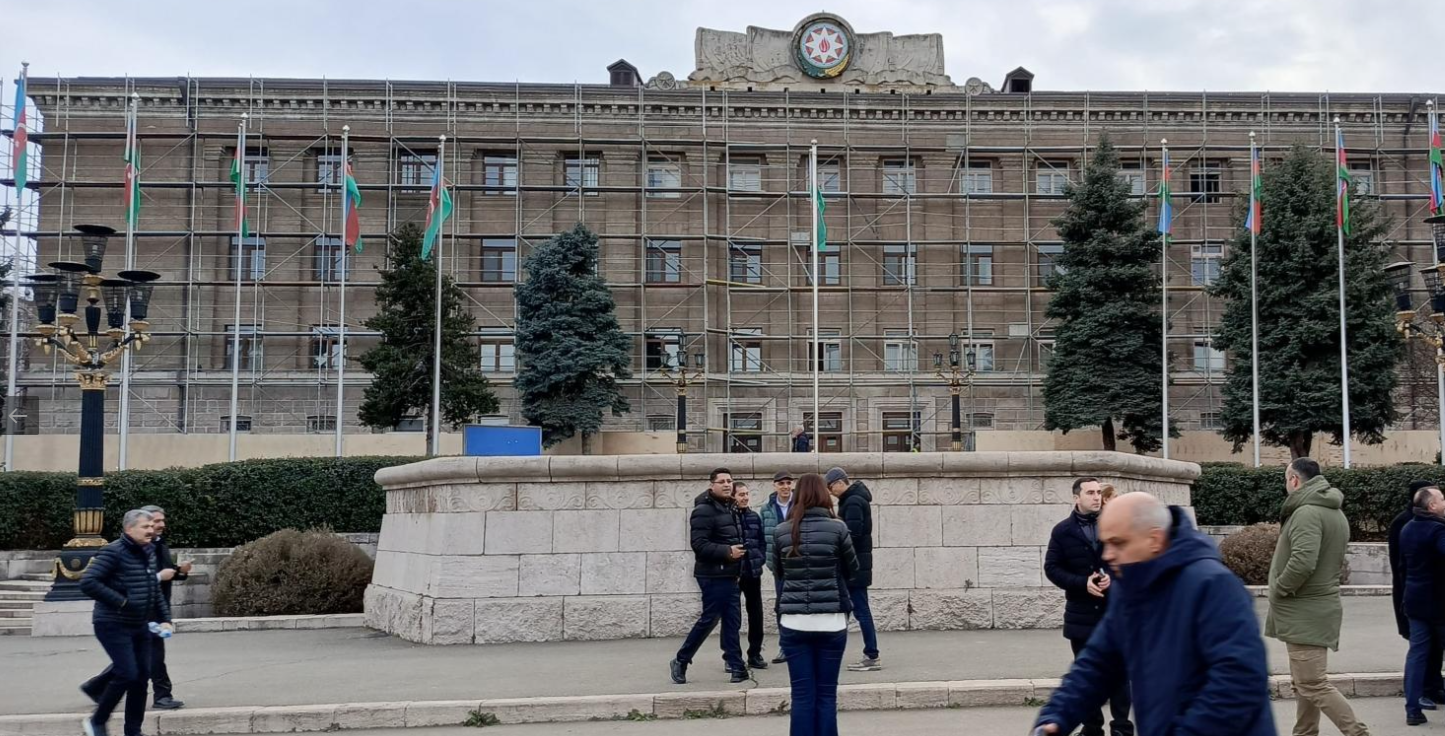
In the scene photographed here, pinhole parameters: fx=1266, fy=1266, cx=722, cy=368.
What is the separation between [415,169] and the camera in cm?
4378

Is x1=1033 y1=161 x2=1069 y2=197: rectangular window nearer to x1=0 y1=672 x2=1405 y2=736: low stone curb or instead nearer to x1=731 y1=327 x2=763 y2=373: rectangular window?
x1=731 y1=327 x2=763 y2=373: rectangular window

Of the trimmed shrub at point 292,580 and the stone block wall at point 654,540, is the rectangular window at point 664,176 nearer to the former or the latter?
Result: the trimmed shrub at point 292,580

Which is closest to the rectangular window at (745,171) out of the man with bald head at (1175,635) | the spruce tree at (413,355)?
the spruce tree at (413,355)

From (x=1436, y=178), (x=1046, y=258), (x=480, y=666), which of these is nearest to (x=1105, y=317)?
(x=1046, y=258)

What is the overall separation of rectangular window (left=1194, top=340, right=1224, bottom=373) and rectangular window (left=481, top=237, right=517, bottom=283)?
2321 cm

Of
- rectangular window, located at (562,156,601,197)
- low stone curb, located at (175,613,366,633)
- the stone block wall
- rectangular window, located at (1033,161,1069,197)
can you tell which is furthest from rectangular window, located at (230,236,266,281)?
the stone block wall

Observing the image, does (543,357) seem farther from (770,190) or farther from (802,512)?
(802,512)

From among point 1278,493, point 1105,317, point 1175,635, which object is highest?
point 1105,317

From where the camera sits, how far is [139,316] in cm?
1862

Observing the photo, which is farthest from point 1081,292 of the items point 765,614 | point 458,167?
point 765,614

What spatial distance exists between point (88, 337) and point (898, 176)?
31264mm

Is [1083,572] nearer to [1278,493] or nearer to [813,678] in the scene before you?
[813,678]

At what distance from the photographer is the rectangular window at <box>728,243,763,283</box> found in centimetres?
4403

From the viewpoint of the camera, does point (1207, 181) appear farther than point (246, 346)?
Yes
